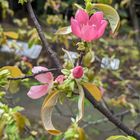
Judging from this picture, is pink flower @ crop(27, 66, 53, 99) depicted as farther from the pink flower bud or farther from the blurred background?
the blurred background

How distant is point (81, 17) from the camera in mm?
913

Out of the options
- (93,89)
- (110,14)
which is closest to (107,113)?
(93,89)

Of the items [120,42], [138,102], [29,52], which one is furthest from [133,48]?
[29,52]

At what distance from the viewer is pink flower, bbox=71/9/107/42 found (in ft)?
2.92

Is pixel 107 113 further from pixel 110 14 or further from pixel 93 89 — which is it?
pixel 110 14

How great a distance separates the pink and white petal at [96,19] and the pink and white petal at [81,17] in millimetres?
10

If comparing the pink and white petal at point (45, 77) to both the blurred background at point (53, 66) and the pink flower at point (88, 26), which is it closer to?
the pink flower at point (88, 26)

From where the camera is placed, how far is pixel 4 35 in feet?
6.41

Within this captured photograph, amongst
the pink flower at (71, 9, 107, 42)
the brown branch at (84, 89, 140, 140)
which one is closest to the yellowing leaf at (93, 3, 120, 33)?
the pink flower at (71, 9, 107, 42)

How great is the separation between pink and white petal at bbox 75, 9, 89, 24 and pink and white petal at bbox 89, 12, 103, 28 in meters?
0.01

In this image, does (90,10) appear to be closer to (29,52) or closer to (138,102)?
(29,52)

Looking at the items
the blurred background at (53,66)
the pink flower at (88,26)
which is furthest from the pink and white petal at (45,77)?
the blurred background at (53,66)

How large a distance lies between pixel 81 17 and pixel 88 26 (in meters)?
0.03

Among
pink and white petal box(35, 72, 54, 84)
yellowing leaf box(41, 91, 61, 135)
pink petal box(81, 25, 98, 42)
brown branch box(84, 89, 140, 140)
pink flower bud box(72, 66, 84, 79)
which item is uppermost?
pink petal box(81, 25, 98, 42)
